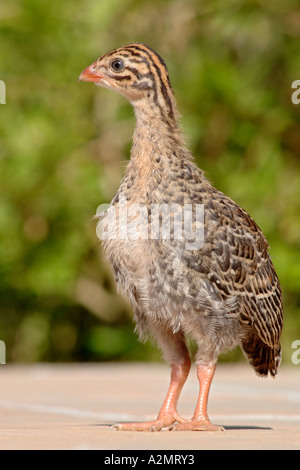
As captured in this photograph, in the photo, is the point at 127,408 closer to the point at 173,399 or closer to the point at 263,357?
the point at 263,357

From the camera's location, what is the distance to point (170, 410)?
541 cm

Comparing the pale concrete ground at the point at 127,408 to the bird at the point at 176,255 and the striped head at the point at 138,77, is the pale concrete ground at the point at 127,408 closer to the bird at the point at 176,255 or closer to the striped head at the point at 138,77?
the bird at the point at 176,255

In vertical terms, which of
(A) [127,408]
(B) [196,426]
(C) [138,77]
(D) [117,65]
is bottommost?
(B) [196,426]

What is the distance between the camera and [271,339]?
5824 mm

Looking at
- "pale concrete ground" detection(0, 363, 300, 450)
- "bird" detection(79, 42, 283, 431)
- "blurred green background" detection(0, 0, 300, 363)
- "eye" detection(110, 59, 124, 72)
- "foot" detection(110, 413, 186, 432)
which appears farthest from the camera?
"blurred green background" detection(0, 0, 300, 363)

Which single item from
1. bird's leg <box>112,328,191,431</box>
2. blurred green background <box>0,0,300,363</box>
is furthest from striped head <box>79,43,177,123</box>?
blurred green background <box>0,0,300,363</box>

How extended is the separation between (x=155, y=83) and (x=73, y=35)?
27.6ft

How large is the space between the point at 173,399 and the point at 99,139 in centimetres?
890

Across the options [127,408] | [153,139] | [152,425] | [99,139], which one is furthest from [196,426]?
[99,139]

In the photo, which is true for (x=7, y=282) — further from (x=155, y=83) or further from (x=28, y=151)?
(x=155, y=83)

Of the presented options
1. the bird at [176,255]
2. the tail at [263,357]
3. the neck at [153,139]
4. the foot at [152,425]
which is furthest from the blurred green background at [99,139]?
the foot at [152,425]

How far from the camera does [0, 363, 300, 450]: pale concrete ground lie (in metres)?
4.48

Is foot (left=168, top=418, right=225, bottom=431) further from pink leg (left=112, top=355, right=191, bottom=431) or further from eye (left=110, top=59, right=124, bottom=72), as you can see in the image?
eye (left=110, top=59, right=124, bottom=72)

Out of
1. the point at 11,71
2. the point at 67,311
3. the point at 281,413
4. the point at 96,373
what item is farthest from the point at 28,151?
the point at 281,413
